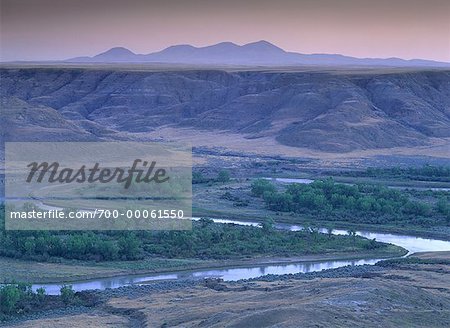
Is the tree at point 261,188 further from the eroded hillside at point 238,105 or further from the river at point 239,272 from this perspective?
the eroded hillside at point 238,105

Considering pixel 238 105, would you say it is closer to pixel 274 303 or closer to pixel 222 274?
pixel 222 274

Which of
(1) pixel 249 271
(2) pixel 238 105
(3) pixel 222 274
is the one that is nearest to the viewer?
(3) pixel 222 274

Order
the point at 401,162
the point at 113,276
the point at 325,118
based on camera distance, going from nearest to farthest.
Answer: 1. the point at 113,276
2. the point at 401,162
3. the point at 325,118

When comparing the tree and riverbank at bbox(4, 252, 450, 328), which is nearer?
riverbank at bbox(4, 252, 450, 328)

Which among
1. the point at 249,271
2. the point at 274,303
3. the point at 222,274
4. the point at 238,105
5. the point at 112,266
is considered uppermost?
the point at 238,105

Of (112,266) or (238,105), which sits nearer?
(112,266)

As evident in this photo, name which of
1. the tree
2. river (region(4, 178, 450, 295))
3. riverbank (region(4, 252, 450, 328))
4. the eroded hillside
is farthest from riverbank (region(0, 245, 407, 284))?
the eroded hillside

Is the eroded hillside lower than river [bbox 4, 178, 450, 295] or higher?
higher

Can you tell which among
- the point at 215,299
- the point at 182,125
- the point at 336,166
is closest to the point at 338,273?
the point at 215,299

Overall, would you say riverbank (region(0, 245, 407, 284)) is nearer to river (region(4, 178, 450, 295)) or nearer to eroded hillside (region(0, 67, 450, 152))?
river (region(4, 178, 450, 295))

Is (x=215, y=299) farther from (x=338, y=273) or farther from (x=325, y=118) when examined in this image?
(x=325, y=118)

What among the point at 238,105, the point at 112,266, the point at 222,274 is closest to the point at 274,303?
the point at 222,274
